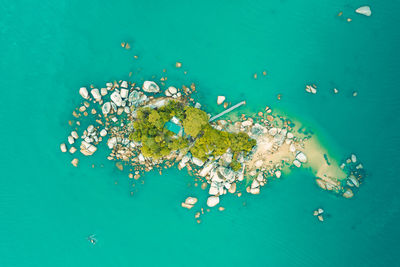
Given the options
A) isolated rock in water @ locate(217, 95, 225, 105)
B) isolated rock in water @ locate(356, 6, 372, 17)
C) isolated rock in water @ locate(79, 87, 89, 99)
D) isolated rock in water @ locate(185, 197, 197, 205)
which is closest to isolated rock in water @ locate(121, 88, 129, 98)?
isolated rock in water @ locate(79, 87, 89, 99)

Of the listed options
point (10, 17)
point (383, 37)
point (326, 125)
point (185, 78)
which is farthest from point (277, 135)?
point (10, 17)

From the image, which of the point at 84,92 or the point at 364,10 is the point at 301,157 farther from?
the point at 84,92

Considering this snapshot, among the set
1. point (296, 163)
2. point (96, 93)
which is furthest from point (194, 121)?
point (296, 163)

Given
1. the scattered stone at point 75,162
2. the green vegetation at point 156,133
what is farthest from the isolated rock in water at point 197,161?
the scattered stone at point 75,162

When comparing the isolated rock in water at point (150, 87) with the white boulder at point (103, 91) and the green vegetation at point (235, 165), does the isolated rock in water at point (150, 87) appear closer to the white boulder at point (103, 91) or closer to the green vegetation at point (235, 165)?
the white boulder at point (103, 91)

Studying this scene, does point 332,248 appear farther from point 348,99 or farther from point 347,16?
point 347,16

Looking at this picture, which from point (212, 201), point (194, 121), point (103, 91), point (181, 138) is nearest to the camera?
point (194, 121)
